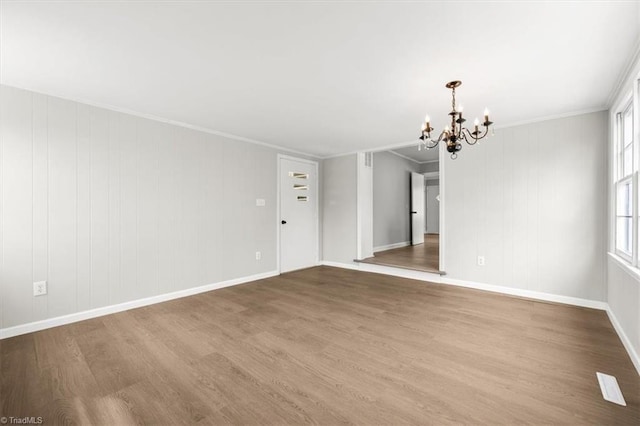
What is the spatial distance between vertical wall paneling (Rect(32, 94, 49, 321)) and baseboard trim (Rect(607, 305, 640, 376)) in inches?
202

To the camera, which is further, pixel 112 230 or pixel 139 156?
pixel 139 156

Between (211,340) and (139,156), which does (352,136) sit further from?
(211,340)

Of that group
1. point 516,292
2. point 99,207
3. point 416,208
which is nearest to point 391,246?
point 416,208

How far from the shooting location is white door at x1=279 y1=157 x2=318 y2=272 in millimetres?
5242

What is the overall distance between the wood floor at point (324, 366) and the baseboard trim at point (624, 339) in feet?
0.20

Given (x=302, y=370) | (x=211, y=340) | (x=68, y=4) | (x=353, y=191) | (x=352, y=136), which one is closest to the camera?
(x=68, y=4)

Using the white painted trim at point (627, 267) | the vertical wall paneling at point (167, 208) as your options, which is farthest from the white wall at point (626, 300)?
the vertical wall paneling at point (167, 208)

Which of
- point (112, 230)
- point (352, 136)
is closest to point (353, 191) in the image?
point (352, 136)

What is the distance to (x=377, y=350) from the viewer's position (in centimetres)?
230

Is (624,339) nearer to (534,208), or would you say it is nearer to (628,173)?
(628,173)

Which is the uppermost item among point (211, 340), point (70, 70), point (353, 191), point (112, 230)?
point (70, 70)

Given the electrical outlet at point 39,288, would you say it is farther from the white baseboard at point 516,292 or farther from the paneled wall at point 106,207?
the white baseboard at point 516,292

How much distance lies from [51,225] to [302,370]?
289 cm

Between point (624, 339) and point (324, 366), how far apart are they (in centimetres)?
262
